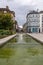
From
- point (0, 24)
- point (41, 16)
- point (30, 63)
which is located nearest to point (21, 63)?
point (30, 63)

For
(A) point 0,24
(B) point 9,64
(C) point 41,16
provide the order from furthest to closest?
1. (C) point 41,16
2. (A) point 0,24
3. (B) point 9,64

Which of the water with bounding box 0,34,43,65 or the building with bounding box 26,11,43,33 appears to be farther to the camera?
the building with bounding box 26,11,43,33

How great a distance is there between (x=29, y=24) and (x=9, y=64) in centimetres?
13035

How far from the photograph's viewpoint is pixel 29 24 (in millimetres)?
139250

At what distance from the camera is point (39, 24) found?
438ft

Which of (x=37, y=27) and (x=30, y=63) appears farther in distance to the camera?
(x=37, y=27)

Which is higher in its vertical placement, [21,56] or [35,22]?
[21,56]

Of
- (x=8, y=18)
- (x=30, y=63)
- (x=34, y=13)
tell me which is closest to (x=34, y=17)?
(x=34, y=13)

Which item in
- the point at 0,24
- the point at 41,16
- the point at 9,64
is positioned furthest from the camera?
the point at 41,16

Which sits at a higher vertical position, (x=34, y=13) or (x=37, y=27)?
(x=34, y=13)

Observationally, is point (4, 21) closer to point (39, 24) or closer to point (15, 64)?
Answer: point (15, 64)

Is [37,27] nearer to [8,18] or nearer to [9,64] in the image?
[8,18]

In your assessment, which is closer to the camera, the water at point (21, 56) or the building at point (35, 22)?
the water at point (21, 56)

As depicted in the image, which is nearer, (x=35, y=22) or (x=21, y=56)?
(x=21, y=56)
